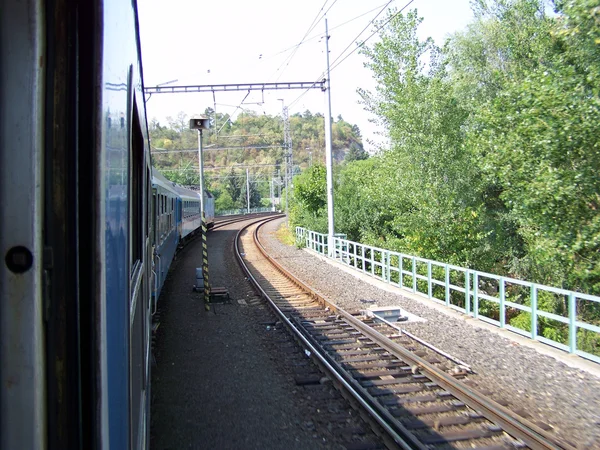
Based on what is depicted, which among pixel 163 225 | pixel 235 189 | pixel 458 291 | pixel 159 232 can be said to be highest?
pixel 235 189

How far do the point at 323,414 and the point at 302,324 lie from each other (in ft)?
12.5

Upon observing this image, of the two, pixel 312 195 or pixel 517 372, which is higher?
pixel 312 195

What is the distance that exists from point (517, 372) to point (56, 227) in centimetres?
682

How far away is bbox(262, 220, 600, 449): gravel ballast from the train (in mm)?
4910

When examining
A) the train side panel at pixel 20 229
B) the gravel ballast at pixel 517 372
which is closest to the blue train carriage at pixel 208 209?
the gravel ballast at pixel 517 372

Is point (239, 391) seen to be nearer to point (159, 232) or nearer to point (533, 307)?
point (159, 232)

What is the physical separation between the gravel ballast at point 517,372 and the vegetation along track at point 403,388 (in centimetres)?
34

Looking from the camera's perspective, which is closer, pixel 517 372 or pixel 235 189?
pixel 517 372

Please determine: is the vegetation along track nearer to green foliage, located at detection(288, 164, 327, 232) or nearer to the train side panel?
the train side panel

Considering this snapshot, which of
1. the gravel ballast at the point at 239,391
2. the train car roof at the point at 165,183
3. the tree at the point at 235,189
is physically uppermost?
the tree at the point at 235,189

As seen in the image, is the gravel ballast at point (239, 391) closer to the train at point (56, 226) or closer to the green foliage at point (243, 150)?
the train at point (56, 226)

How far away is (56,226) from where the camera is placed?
1148 millimetres

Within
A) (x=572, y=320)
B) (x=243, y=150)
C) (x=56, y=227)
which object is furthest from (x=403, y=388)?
(x=243, y=150)

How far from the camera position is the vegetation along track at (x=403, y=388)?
4.87 meters
